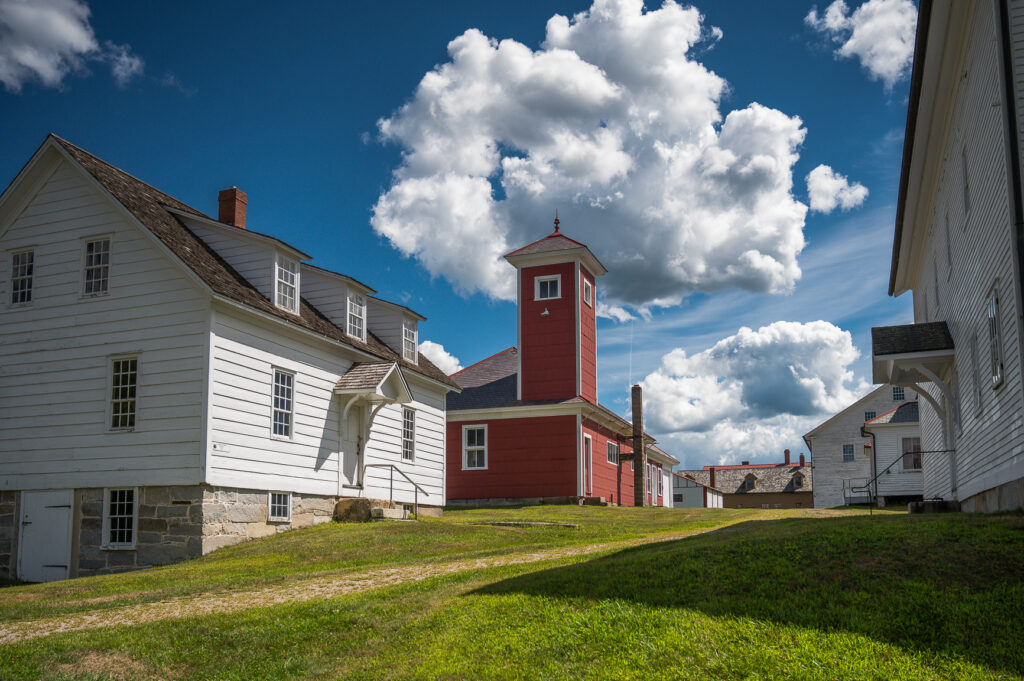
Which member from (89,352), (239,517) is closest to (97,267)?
(89,352)

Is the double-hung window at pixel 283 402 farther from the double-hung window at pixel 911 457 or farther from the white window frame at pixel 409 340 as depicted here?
the double-hung window at pixel 911 457

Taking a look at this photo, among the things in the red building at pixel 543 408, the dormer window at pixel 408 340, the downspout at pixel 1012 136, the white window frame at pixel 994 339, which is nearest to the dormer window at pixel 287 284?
the dormer window at pixel 408 340

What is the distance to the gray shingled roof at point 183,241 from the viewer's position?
18000 millimetres

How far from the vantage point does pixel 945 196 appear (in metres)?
17.2

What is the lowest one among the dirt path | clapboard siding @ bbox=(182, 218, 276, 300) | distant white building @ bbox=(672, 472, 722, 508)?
distant white building @ bbox=(672, 472, 722, 508)

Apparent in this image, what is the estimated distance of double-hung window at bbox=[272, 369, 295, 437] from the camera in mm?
19344

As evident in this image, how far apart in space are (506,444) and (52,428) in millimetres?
17753

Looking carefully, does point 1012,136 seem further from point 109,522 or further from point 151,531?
point 109,522

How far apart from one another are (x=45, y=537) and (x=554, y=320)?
2015 centimetres

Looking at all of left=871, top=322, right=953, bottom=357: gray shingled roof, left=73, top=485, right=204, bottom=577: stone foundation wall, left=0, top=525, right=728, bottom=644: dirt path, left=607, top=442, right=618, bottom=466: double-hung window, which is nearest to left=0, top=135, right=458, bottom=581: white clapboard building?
left=73, top=485, right=204, bottom=577: stone foundation wall

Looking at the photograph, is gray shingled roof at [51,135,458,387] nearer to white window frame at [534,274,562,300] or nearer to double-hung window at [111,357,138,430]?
double-hung window at [111,357,138,430]

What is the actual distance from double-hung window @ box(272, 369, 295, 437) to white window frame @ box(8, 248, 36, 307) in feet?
19.1

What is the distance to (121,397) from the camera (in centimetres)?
1819

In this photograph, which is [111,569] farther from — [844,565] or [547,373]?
[547,373]
